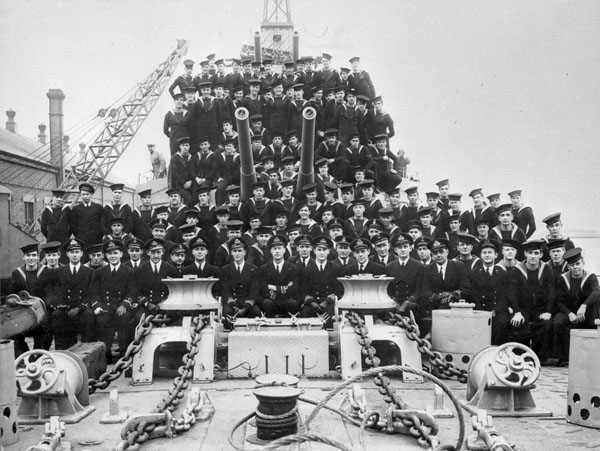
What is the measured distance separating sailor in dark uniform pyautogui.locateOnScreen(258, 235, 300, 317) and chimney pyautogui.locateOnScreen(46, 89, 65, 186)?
1662 cm

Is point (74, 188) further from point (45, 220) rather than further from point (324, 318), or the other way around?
point (324, 318)

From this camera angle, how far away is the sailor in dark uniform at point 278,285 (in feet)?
22.4

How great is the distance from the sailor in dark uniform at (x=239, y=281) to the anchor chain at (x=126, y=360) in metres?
0.99

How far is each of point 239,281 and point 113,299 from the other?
4.41ft

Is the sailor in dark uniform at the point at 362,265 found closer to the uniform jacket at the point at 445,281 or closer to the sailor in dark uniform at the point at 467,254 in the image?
the uniform jacket at the point at 445,281

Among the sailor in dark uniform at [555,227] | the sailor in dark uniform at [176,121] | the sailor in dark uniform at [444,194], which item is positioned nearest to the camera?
the sailor in dark uniform at [555,227]

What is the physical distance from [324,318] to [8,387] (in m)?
3.43

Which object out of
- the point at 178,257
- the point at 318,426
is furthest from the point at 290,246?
the point at 318,426

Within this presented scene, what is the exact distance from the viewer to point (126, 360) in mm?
5137

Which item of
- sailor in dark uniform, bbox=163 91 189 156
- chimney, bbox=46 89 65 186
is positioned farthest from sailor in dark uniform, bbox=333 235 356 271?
chimney, bbox=46 89 65 186

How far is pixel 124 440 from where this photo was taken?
3643mm

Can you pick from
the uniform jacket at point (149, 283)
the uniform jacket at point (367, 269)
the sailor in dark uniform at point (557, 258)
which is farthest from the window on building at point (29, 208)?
the sailor in dark uniform at point (557, 258)

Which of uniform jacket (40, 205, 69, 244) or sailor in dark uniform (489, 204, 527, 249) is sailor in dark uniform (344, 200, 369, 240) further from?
uniform jacket (40, 205, 69, 244)

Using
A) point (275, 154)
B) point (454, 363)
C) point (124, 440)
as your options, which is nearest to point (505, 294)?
point (454, 363)
